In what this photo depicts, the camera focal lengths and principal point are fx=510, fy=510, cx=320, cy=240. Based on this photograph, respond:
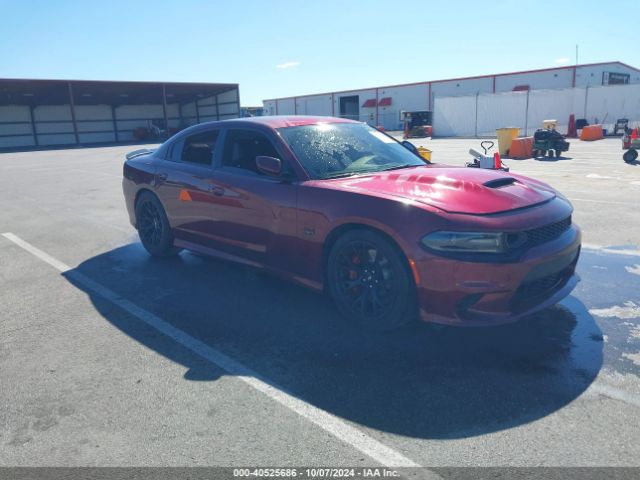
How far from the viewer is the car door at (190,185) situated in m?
5.13

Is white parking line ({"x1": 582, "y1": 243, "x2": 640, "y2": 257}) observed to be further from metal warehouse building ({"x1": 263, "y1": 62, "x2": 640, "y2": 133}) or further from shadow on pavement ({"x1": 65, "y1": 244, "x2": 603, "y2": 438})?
metal warehouse building ({"x1": 263, "y1": 62, "x2": 640, "y2": 133})

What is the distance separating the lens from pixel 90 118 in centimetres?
4838

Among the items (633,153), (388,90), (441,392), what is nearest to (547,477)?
(441,392)

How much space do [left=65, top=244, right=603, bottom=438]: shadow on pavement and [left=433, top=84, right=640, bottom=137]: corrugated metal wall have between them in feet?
105

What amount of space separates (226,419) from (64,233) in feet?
20.1

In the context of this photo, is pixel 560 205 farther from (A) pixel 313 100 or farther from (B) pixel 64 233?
(A) pixel 313 100

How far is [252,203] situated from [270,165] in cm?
47

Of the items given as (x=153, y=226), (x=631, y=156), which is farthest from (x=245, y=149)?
(x=631, y=156)

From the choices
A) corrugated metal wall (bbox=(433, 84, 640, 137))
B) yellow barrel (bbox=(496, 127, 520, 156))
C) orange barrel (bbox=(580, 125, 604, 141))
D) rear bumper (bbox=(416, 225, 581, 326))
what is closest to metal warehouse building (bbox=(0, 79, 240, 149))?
corrugated metal wall (bbox=(433, 84, 640, 137))

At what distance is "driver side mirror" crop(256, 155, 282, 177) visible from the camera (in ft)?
13.8

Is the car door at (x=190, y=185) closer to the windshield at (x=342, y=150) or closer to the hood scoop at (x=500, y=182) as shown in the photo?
the windshield at (x=342, y=150)

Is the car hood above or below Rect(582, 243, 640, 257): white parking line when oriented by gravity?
above

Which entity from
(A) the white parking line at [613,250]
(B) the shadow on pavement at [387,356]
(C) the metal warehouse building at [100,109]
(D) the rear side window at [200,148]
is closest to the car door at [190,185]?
(D) the rear side window at [200,148]

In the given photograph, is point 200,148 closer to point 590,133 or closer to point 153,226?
point 153,226
